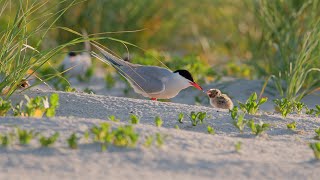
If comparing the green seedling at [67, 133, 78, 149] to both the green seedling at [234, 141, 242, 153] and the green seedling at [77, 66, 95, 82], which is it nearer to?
the green seedling at [234, 141, 242, 153]

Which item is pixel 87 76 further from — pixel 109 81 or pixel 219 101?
pixel 219 101

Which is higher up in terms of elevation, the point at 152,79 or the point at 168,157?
the point at 152,79

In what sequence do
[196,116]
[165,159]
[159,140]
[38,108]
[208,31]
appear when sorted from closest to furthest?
[165,159]
[159,140]
[38,108]
[196,116]
[208,31]

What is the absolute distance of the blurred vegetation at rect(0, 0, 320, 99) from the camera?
24.5ft

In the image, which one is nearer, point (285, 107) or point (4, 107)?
point (4, 107)

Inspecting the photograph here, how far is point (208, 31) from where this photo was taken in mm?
11406

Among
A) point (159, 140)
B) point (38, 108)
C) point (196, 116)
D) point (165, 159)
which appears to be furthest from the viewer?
point (196, 116)

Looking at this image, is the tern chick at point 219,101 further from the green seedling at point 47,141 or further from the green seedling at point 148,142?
the green seedling at point 47,141

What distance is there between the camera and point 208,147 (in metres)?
3.80

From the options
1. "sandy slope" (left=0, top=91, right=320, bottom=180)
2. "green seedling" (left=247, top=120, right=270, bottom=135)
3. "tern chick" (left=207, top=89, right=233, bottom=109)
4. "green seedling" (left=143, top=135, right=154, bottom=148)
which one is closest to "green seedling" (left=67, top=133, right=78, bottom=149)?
"sandy slope" (left=0, top=91, right=320, bottom=180)

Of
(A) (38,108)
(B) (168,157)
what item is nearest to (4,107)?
(A) (38,108)

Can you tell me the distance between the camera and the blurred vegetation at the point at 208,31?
7.45 metres

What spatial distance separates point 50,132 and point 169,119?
113cm

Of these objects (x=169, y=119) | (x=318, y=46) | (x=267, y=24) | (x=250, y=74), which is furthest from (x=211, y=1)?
(x=169, y=119)
